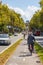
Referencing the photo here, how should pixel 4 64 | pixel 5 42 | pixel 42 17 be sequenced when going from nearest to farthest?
1. pixel 4 64
2. pixel 5 42
3. pixel 42 17

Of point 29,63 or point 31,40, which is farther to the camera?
point 31,40

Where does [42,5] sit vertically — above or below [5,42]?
above

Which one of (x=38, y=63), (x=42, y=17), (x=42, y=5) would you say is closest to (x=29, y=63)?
(x=38, y=63)

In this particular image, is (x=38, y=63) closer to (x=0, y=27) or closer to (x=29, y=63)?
(x=29, y=63)

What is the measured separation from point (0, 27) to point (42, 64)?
70.3 metres

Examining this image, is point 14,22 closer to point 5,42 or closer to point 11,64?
point 5,42

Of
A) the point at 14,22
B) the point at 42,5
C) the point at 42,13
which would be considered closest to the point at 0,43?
the point at 42,5

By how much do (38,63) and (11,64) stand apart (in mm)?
1647

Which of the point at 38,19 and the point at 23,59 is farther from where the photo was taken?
the point at 38,19

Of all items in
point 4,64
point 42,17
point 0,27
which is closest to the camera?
point 4,64

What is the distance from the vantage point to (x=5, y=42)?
1447 inches

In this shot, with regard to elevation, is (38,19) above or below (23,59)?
above

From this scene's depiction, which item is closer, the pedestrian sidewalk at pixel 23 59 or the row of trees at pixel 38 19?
the pedestrian sidewalk at pixel 23 59

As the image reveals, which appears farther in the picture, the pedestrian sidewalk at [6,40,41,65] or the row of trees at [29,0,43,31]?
the row of trees at [29,0,43,31]
